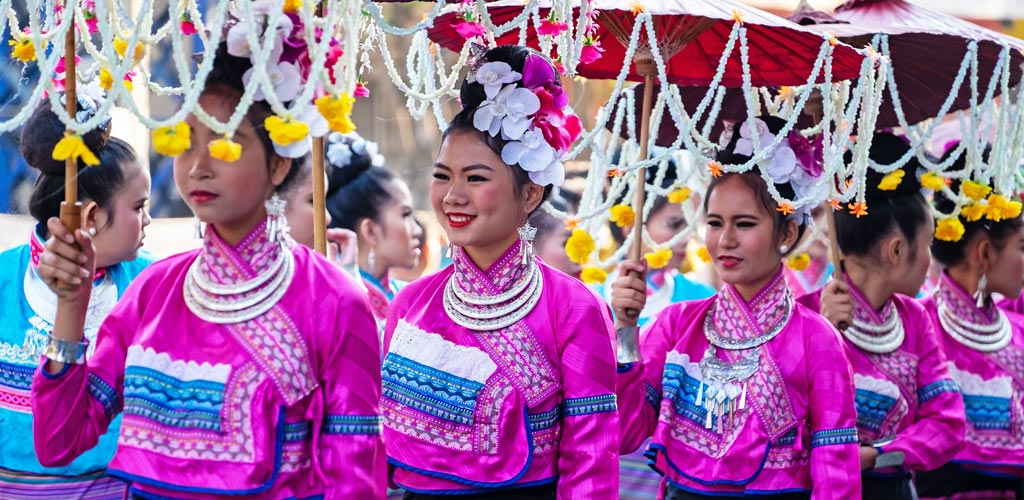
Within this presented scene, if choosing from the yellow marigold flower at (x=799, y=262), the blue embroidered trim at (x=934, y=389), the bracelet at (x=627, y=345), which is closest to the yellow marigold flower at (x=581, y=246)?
the bracelet at (x=627, y=345)

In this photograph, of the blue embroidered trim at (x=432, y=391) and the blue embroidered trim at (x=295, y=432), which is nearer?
the blue embroidered trim at (x=295, y=432)

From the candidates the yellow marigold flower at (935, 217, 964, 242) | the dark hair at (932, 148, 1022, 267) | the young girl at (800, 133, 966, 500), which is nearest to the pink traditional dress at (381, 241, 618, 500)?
the young girl at (800, 133, 966, 500)

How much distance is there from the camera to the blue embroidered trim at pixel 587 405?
8.94ft

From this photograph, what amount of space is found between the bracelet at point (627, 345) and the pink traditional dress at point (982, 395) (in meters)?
1.43

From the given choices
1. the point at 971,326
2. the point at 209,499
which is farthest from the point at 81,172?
the point at 971,326

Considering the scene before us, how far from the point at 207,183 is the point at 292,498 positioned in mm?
588

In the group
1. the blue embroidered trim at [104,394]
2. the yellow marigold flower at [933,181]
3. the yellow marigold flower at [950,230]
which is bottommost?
the blue embroidered trim at [104,394]

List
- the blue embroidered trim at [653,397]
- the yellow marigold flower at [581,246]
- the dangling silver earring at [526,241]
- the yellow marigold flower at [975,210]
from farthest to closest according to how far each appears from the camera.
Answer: the yellow marigold flower at [975,210] → the yellow marigold flower at [581,246] → the blue embroidered trim at [653,397] → the dangling silver earring at [526,241]

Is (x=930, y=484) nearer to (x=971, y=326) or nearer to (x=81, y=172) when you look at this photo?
(x=971, y=326)

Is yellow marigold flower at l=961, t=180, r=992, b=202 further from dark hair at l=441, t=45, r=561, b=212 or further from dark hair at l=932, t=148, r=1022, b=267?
dark hair at l=441, t=45, r=561, b=212

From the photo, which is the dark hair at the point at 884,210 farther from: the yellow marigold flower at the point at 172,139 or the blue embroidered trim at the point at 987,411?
the yellow marigold flower at the point at 172,139

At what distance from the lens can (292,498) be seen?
2.27 m

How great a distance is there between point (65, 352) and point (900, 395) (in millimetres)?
2370

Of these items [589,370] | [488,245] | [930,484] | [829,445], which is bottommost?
[930,484]
